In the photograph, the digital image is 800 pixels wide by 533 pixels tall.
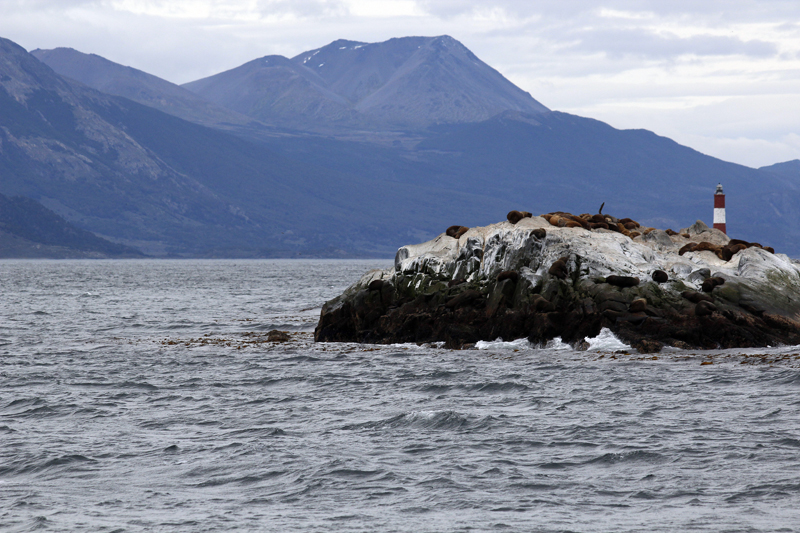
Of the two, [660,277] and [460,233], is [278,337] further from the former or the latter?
[660,277]

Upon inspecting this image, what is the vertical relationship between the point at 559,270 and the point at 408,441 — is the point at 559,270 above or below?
above

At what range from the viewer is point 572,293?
2639cm

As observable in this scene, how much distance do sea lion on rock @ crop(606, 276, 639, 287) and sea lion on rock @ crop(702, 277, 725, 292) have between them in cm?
200

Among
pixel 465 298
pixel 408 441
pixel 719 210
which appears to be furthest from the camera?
pixel 719 210

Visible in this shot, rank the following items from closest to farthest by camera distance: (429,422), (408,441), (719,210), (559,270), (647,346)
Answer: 1. (408,441)
2. (429,422)
3. (647,346)
4. (559,270)
5. (719,210)

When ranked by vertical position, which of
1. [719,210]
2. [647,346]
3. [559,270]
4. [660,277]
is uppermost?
[719,210]

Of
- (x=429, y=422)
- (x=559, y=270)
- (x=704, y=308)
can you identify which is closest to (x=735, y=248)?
(x=704, y=308)

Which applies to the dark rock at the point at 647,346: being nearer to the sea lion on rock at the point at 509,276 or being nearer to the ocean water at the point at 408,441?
the ocean water at the point at 408,441

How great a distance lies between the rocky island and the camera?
82.9 feet

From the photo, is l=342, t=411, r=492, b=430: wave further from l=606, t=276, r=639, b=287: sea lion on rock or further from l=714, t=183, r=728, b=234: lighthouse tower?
l=714, t=183, r=728, b=234: lighthouse tower

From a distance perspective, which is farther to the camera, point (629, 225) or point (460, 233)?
point (629, 225)

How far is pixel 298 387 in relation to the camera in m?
20.8

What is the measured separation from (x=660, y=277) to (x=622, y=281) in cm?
132

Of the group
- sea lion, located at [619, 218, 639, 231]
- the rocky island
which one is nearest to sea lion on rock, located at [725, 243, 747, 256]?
the rocky island
